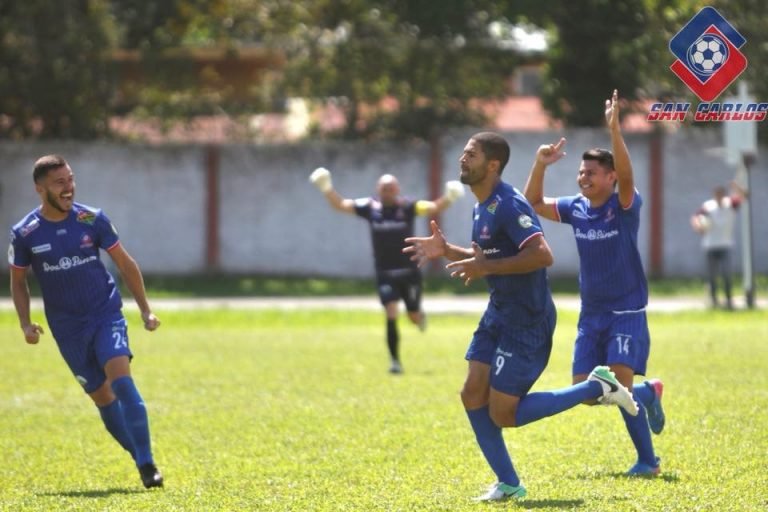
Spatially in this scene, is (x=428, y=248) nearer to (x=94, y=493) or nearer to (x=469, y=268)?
(x=469, y=268)

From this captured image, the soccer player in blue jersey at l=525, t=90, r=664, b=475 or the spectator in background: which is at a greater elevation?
the soccer player in blue jersey at l=525, t=90, r=664, b=475

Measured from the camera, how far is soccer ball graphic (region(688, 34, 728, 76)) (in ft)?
34.7

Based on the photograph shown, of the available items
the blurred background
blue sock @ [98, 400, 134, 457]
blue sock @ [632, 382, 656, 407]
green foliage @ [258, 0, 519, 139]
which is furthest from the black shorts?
green foliage @ [258, 0, 519, 139]

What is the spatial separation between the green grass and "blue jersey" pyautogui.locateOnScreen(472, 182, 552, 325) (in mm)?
1075

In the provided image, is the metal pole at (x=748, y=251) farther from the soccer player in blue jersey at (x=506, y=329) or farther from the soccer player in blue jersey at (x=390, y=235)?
the soccer player in blue jersey at (x=506, y=329)

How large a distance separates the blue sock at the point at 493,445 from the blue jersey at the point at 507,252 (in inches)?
23.5

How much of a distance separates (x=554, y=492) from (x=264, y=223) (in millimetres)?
23182

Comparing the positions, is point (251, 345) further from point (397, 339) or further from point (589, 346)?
point (589, 346)

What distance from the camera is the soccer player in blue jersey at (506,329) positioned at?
823 cm

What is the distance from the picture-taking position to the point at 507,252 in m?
8.32

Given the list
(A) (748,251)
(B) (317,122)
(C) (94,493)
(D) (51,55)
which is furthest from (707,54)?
(B) (317,122)

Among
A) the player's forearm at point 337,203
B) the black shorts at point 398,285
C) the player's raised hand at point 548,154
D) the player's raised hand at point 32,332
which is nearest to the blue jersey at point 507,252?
the player's raised hand at point 548,154

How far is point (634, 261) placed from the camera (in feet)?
30.3

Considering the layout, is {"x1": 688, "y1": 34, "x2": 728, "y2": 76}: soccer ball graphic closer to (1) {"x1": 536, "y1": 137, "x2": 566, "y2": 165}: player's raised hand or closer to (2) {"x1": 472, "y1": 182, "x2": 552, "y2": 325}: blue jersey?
(1) {"x1": 536, "y1": 137, "x2": 566, "y2": 165}: player's raised hand
